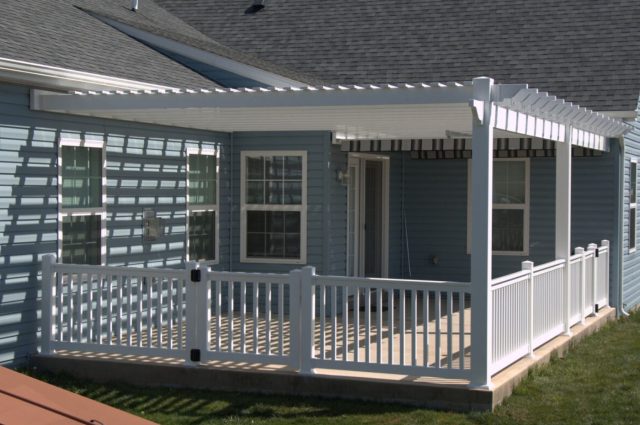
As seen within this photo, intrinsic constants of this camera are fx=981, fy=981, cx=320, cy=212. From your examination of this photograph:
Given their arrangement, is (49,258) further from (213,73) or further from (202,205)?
(213,73)

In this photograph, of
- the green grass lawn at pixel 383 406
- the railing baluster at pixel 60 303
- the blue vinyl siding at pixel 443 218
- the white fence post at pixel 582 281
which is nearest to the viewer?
the green grass lawn at pixel 383 406

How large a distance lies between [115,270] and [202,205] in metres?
3.54

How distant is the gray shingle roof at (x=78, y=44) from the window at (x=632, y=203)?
7031 mm

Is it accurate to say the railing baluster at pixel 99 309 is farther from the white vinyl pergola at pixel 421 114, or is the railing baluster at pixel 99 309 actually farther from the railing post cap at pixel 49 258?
the white vinyl pergola at pixel 421 114

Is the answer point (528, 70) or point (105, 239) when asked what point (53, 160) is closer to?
point (105, 239)

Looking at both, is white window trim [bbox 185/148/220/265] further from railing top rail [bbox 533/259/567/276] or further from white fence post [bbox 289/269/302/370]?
railing top rail [bbox 533/259/567/276]

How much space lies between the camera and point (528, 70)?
15.6 metres

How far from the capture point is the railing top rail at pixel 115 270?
→ 9.37m

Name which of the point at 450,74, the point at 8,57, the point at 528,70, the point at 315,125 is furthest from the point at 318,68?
the point at 8,57

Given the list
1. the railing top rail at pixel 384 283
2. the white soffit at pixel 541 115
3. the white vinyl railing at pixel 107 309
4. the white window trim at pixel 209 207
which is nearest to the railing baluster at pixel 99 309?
the white vinyl railing at pixel 107 309

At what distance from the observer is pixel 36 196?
9672 millimetres

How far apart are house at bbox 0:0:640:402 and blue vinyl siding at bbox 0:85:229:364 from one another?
2 cm

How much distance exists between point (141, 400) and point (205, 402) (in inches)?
23.1

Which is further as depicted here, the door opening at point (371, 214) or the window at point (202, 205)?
the door opening at point (371, 214)
